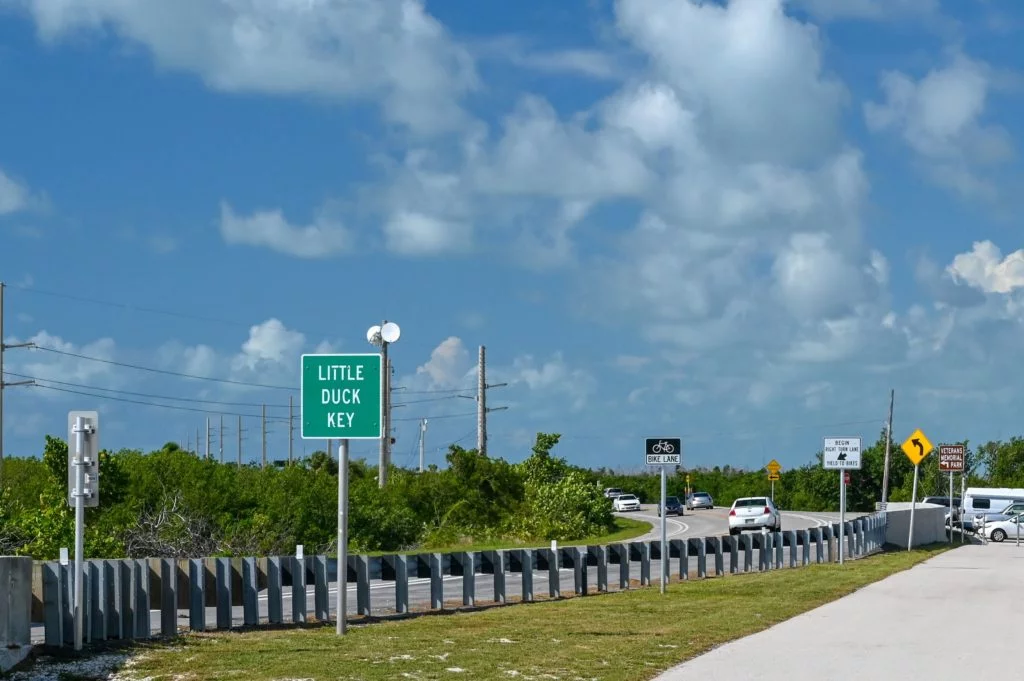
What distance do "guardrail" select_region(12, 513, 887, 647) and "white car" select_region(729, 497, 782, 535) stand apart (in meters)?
24.3

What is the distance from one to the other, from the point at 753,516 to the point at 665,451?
30.6 m

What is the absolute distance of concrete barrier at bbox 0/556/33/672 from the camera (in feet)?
41.2

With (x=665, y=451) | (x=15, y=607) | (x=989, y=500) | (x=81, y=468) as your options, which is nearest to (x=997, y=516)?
(x=989, y=500)

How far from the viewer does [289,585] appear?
58.7ft

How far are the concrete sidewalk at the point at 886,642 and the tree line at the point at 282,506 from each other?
16897 millimetres

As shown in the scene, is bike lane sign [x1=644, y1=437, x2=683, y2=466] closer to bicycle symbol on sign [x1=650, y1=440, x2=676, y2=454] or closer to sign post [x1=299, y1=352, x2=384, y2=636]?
bicycle symbol on sign [x1=650, y1=440, x2=676, y2=454]

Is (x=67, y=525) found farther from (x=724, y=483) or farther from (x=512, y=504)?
(x=724, y=483)

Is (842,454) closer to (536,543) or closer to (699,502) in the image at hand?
(536,543)

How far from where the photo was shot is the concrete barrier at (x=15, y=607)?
1255 cm

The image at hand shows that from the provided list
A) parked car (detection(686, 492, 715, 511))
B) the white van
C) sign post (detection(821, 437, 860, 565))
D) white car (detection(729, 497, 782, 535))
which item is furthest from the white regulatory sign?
parked car (detection(686, 492, 715, 511))

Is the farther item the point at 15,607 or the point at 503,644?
the point at 503,644

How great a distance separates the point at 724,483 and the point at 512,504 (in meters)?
52.4

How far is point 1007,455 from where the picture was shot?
95.7 m

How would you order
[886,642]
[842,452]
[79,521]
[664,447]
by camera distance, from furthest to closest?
[842,452], [664,447], [886,642], [79,521]
